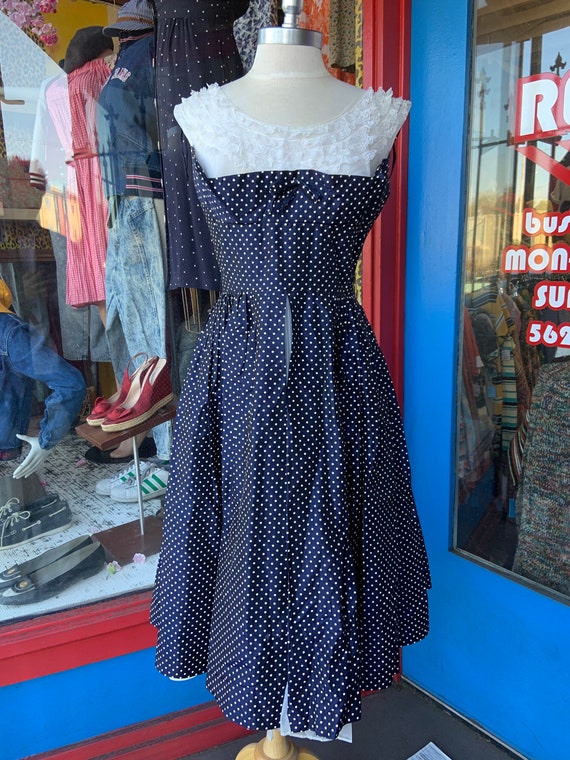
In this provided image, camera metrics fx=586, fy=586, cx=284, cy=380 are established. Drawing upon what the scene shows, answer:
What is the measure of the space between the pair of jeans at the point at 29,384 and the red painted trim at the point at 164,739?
2.71 ft

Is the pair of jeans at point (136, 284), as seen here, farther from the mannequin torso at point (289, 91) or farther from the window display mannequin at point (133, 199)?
the mannequin torso at point (289, 91)

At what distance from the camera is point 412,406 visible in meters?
1.78

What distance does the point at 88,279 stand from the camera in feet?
5.39

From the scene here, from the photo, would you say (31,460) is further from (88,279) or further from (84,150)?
(84,150)

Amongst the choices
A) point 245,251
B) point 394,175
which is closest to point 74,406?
point 245,251

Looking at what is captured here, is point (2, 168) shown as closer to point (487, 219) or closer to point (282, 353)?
point (282, 353)

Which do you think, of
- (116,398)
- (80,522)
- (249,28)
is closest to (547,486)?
(116,398)

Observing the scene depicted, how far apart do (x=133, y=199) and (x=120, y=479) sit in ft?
2.69

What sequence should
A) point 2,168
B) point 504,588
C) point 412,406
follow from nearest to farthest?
point 2,168
point 504,588
point 412,406

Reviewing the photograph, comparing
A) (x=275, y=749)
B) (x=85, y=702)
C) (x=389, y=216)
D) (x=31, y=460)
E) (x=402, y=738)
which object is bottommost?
(x=402, y=738)

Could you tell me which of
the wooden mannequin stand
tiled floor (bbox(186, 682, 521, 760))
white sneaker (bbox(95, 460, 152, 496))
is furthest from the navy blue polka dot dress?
tiled floor (bbox(186, 682, 521, 760))

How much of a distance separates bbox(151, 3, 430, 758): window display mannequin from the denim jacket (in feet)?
1.83

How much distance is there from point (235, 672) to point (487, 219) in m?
1.24

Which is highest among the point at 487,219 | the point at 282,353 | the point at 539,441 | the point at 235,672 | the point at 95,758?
the point at 487,219
